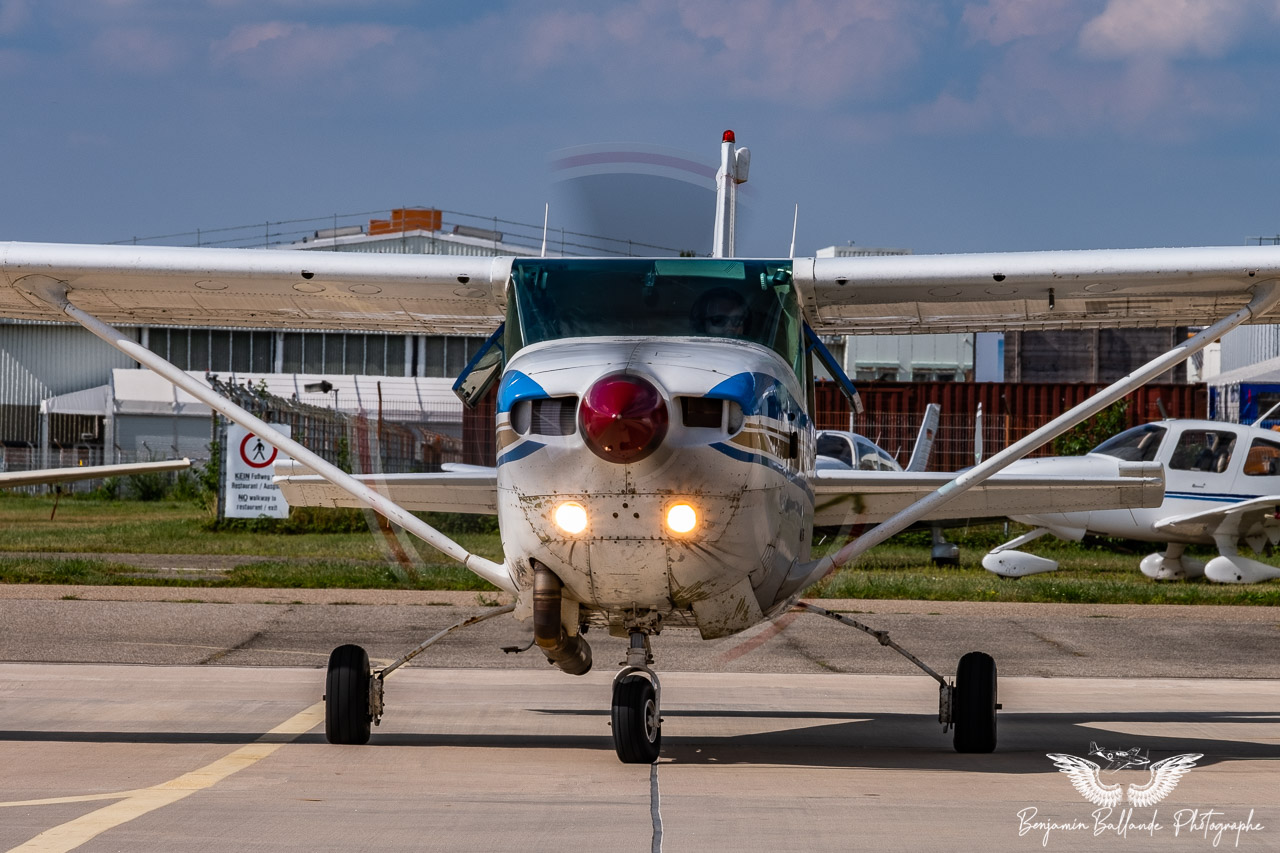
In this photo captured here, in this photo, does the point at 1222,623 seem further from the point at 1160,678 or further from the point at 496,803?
the point at 496,803

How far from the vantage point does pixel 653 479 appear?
5.36 meters

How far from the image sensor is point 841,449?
19.4m

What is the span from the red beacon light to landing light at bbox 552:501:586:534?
0.34m

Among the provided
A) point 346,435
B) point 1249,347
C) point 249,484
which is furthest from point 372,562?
point 1249,347

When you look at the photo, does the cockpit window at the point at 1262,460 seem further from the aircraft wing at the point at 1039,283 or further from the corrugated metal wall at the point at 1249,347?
the corrugated metal wall at the point at 1249,347

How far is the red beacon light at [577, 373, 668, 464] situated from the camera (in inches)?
200

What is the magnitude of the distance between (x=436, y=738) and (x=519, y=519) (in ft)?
6.84

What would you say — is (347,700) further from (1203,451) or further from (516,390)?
(1203,451)

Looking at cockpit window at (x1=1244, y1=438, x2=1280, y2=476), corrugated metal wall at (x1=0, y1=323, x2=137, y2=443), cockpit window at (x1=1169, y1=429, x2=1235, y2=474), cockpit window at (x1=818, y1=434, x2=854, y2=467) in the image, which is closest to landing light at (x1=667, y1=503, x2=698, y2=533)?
cockpit window at (x1=818, y1=434, x2=854, y2=467)

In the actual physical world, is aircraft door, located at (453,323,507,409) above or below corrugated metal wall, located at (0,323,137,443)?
below

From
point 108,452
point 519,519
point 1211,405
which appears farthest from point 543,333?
point 108,452

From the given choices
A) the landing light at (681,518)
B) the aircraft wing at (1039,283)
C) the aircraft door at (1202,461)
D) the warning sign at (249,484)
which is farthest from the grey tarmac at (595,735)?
the warning sign at (249,484)

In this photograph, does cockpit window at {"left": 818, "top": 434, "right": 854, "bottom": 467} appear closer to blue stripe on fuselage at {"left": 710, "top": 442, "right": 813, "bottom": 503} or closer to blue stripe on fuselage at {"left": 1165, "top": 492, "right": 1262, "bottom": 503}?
blue stripe on fuselage at {"left": 1165, "top": 492, "right": 1262, "bottom": 503}

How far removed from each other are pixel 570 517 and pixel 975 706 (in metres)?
2.65
